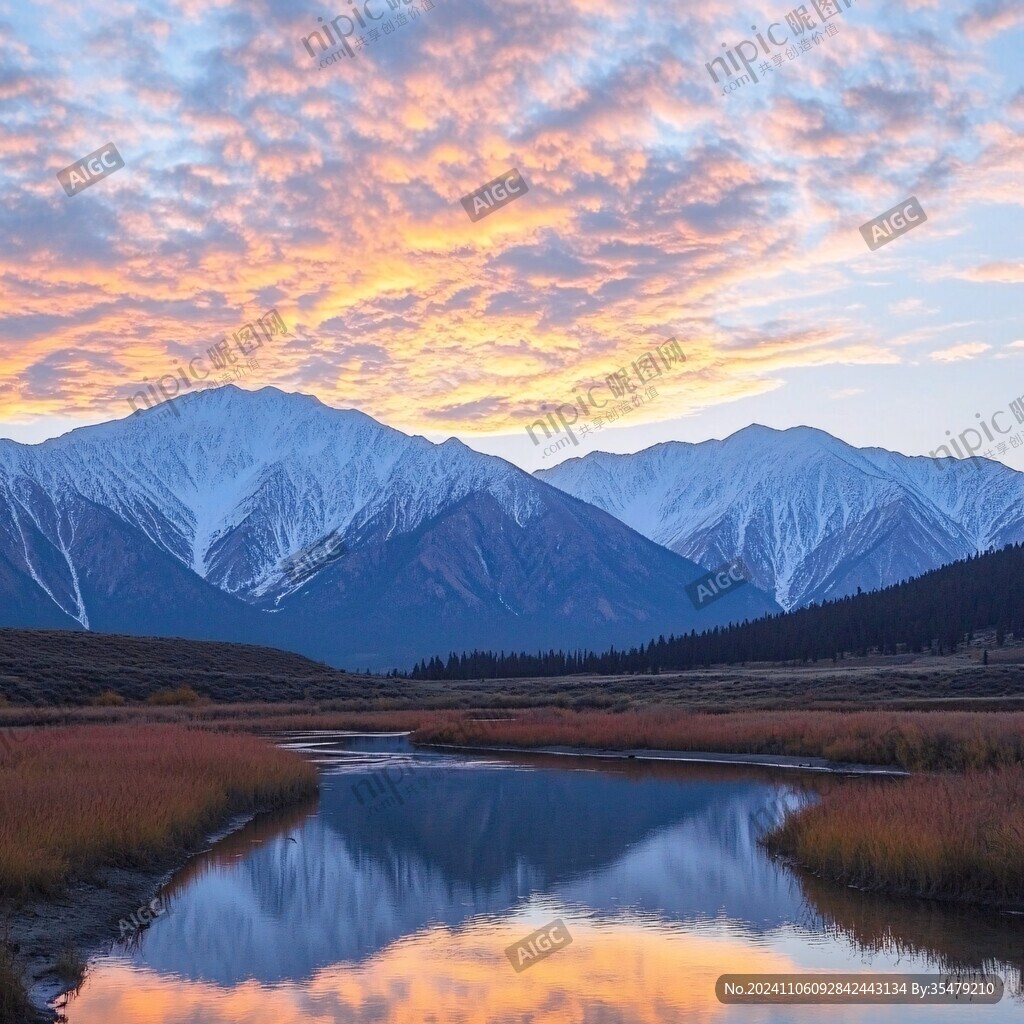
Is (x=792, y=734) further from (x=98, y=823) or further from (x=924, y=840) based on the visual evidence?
(x=98, y=823)

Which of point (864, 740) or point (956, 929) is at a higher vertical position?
point (956, 929)

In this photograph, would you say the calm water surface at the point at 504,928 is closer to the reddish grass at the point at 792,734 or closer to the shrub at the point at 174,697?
the reddish grass at the point at 792,734

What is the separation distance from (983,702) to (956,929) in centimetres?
5170

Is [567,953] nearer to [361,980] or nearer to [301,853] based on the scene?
[361,980]

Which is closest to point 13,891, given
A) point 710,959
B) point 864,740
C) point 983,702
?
point 710,959

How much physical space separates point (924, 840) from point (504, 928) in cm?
835

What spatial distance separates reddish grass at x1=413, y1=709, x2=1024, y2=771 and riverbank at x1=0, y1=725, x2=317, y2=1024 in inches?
827

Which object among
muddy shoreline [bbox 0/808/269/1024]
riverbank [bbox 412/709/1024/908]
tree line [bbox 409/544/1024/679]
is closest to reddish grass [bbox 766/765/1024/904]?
riverbank [bbox 412/709/1024/908]

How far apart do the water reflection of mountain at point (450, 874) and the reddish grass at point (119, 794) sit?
1.50m

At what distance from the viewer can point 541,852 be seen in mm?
30234

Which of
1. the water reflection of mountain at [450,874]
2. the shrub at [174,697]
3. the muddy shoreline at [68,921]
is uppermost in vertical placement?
the muddy shoreline at [68,921]

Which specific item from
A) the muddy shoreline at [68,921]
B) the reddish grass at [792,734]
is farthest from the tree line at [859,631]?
the muddy shoreline at [68,921]

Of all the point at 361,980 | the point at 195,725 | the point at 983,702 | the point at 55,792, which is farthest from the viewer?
the point at 983,702

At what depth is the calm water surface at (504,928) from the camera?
17.3 m
